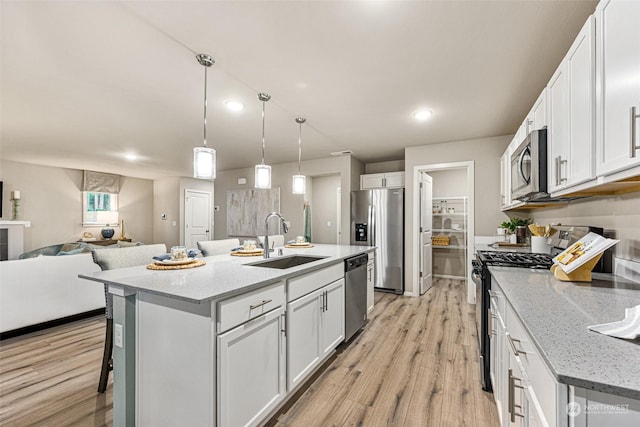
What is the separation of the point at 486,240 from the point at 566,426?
12.5 ft

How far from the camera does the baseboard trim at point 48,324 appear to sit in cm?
287

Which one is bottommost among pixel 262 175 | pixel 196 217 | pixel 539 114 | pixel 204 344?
pixel 204 344

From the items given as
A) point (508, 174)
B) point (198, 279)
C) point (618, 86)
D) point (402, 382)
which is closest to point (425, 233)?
point (508, 174)

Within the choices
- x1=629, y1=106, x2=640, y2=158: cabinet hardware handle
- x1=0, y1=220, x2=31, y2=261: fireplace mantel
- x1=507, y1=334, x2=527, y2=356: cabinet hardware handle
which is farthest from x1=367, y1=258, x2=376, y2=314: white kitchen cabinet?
x1=0, y1=220, x2=31, y2=261: fireplace mantel

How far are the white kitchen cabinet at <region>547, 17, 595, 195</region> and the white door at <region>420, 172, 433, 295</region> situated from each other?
2956 millimetres

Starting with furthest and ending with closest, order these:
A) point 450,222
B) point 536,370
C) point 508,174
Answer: point 450,222 → point 508,174 → point 536,370

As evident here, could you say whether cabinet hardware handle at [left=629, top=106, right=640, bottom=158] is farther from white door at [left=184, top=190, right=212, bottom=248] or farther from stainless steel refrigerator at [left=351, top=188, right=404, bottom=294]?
white door at [left=184, top=190, right=212, bottom=248]

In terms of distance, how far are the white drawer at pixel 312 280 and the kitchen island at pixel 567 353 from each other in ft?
3.93

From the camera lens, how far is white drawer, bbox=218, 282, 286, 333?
4.47ft

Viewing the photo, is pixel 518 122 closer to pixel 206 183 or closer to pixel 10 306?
pixel 10 306

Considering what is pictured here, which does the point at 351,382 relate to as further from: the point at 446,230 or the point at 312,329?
the point at 446,230

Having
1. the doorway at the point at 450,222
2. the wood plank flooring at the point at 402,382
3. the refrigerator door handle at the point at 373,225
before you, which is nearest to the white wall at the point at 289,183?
the refrigerator door handle at the point at 373,225

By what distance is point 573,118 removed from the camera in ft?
4.59

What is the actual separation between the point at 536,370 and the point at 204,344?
4.29 feet
